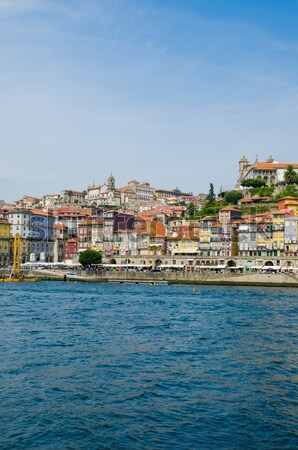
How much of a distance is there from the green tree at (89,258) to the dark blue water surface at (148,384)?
61.4 m

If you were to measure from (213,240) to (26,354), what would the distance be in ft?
239

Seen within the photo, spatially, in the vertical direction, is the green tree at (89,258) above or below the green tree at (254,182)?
below

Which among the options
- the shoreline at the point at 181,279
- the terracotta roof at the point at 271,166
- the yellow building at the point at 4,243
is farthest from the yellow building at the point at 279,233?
the yellow building at the point at 4,243

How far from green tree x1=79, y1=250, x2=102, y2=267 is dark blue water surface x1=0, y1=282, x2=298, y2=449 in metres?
61.4

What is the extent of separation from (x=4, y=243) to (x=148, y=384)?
9369 centimetres

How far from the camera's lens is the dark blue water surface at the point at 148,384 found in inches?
506

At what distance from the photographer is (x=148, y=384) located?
16.9m

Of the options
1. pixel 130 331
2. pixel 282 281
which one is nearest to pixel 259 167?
pixel 282 281

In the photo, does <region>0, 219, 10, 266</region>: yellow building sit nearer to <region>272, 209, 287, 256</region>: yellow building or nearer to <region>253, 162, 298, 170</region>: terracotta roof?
<region>272, 209, 287, 256</region>: yellow building

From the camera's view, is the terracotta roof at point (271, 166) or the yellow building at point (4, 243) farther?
the terracotta roof at point (271, 166)

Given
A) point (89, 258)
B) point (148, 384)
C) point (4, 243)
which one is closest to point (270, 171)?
point (89, 258)

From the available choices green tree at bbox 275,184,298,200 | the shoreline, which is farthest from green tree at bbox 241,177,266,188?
the shoreline

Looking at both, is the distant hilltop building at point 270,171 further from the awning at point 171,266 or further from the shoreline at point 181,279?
the shoreline at point 181,279

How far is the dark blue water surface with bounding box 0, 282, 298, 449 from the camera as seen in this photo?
42.2 feet
